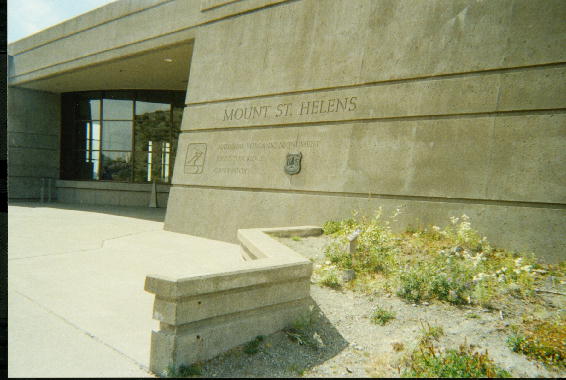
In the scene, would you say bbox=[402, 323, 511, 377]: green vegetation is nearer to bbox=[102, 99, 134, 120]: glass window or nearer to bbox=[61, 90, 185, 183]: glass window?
bbox=[61, 90, 185, 183]: glass window

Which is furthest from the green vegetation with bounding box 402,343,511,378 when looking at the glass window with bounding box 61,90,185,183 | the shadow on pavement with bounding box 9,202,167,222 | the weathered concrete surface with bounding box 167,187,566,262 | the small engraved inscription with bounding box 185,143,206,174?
the glass window with bounding box 61,90,185,183

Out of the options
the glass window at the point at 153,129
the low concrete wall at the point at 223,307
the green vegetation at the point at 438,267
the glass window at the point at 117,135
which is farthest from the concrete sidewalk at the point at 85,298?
the glass window at the point at 117,135

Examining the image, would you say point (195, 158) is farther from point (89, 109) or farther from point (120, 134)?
point (89, 109)

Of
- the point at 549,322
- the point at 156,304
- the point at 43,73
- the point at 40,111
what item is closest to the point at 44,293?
the point at 156,304

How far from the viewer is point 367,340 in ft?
12.1

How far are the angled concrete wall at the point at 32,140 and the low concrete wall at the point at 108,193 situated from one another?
2.93 feet

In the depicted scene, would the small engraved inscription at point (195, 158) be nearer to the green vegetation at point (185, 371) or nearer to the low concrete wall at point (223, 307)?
the low concrete wall at point (223, 307)

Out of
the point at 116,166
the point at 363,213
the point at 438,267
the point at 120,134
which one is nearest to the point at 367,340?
the point at 438,267

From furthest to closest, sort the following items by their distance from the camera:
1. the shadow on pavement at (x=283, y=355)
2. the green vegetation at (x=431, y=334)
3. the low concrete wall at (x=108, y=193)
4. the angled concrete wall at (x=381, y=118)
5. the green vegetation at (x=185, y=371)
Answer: the low concrete wall at (x=108, y=193), the angled concrete wall at (x=381, y=118), the green vegetation at (x=431, y=334), the shadow on pavement at (x=283, y=355), the green vegetation at (x=185, y=371)

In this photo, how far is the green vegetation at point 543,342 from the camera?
3187 millimetres

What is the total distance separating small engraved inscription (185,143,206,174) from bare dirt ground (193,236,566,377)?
6.59m

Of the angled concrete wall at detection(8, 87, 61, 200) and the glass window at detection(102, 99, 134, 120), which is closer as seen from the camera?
the angled concrete wall at detection(8, 87, 61, 200)

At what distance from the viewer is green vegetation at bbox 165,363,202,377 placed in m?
2.87

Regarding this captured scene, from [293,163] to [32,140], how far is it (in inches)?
665
